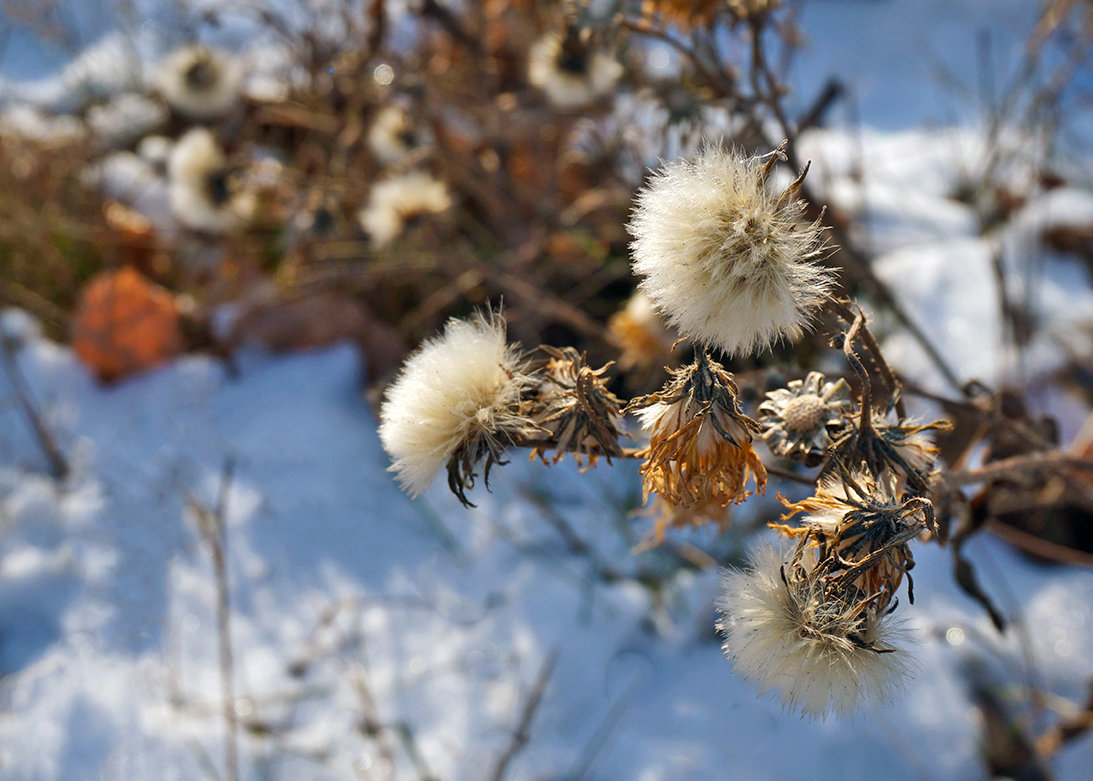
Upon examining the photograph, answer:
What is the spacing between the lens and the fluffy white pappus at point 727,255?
54 centimetres

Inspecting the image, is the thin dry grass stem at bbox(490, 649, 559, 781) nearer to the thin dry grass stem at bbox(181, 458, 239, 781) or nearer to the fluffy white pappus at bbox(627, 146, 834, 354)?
the thin dry grass stem at bbox(181, 458, 239, 781)

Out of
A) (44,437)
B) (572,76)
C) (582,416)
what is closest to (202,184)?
(44,437)

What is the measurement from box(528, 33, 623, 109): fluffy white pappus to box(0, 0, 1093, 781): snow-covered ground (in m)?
0.73

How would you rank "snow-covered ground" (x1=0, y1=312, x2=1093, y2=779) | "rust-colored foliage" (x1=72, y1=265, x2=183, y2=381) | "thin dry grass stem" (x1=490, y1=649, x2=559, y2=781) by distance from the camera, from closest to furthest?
1. "thin dry grass stem" (x1=490, y1=649, x2=559, y2=781)
2. "snow-covered ground" (x1=0, y1=312, x2=1093, y2=779)
3. "rust-colored foliage" (x1=72, y1=265, x2=183, y2=381)

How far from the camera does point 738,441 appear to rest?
584 mm

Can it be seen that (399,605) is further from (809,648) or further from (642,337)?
(809,648)

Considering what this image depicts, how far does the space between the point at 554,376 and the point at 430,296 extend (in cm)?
135

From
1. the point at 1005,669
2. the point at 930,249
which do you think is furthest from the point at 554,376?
the point at 930,249

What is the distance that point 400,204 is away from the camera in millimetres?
1656

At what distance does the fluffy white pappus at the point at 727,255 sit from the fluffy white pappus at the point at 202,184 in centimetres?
157

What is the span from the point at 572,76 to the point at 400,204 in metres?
0.43

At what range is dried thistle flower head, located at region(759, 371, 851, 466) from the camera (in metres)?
0.65

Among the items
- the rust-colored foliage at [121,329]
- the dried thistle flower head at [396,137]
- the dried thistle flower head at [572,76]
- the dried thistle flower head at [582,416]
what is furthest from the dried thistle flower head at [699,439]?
the rust-colored foliage at [121,329]

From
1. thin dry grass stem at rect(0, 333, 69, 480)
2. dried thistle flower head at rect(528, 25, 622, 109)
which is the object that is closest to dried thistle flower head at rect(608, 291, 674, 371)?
dried thistle flower head at rect(528, 25, 622, 109)
